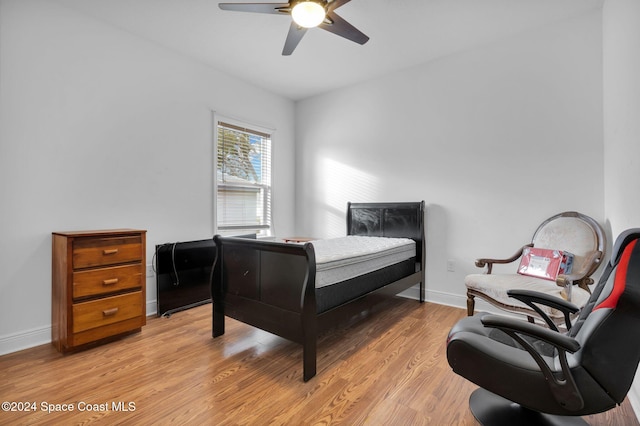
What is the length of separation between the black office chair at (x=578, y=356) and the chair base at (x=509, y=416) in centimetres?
35

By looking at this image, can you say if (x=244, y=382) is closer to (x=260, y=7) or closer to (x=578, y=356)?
(x=578, y=356)

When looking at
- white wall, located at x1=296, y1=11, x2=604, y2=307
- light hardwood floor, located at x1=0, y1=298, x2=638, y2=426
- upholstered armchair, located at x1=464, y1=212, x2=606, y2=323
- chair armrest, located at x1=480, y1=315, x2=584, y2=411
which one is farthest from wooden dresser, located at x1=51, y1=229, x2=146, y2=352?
upholstered armchair, located at x1=464, y1=212, x2=606, y2=323

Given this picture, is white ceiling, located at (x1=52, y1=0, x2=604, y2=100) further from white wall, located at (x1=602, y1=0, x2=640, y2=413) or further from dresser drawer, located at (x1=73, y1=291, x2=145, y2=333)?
dresser drawer, located at (x1=73, y1=291, x2=145, y2=333)

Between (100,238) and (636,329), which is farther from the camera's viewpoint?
(100,238)

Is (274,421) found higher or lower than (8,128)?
lower

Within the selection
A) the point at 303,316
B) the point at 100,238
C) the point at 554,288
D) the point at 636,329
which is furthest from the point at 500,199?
the point at 100,238

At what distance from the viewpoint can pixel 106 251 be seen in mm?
2352

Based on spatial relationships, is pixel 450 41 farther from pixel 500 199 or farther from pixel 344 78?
pixel 500 199

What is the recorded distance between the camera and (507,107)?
9.68 ft

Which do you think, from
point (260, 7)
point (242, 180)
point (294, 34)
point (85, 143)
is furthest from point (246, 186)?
point (260, 7)

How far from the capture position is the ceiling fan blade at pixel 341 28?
1994 millimetres

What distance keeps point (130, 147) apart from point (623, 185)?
12.8ft

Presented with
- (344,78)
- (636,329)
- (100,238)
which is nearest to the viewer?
(636,329)

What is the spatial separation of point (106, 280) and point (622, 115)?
381 centimetres
